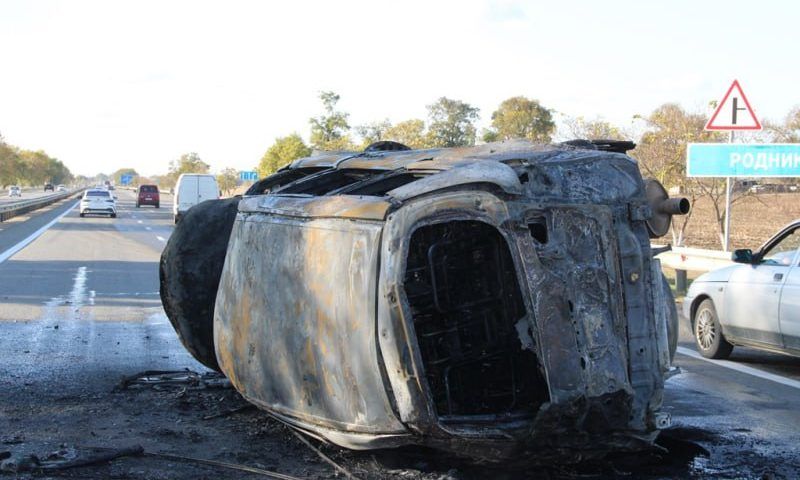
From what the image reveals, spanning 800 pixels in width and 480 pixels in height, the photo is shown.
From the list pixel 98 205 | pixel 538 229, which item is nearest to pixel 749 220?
pixel 98 205

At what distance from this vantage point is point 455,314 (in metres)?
5.47

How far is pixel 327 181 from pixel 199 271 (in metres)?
1.21

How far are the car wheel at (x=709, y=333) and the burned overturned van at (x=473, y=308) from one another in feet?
13.9

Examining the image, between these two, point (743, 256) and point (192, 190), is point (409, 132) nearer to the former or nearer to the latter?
point (192, 190)

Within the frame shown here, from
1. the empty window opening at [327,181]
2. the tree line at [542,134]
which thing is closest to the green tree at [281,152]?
the tree line at [542,134]

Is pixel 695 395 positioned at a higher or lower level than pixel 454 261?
lower

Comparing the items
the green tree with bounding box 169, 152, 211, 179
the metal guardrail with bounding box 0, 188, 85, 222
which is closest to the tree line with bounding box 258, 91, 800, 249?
the metal guardrail with bounding box 0, 188, 85, 222

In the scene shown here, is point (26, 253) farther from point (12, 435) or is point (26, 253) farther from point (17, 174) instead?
point (17, 174)

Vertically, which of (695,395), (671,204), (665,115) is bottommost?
(695,395)

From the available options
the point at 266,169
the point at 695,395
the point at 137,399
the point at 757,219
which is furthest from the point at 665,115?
the point at 266,169

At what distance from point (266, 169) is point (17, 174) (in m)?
95.0

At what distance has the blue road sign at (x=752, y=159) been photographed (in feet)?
56.0

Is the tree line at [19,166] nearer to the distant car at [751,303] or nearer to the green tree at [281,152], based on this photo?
the green tree at [281,152]

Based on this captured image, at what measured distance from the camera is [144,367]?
8.76m
